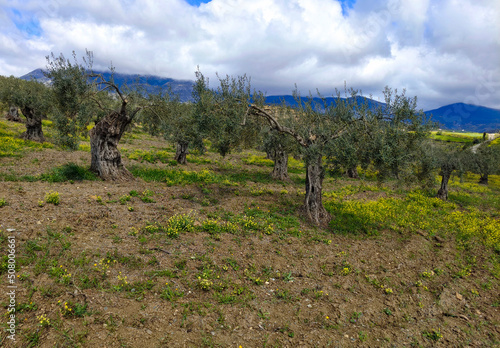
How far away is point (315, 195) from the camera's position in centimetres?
1670

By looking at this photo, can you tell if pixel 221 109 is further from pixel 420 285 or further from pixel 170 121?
pixel 420 285

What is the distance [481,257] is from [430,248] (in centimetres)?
281

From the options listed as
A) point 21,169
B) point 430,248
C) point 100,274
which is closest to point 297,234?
point 430,248

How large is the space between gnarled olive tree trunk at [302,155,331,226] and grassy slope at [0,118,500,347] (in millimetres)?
927

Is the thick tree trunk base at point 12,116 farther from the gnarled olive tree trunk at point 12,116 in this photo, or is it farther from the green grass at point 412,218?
the green grass at point 412,218

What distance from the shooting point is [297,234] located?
1415 cm

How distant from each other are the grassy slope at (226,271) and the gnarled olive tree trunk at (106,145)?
117cm

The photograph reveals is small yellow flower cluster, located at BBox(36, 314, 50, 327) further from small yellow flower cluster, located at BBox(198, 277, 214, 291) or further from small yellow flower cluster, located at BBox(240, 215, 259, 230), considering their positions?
small yellow flower cluster, located at BBox(240, 215, 259, 230)

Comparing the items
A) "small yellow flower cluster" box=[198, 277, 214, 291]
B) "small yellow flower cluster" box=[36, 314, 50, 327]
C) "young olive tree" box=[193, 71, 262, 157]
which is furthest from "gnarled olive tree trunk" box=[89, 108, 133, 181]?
"small yellow flower cluster" box=[36, 314, 50, 327]

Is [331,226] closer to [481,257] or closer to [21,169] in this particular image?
[481,257]

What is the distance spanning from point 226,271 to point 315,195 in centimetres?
928

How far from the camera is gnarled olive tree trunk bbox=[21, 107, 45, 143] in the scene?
30.3m

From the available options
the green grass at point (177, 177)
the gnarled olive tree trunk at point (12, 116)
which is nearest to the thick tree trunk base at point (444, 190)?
the green grass at point (177, 177)

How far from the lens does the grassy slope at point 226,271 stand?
6762 millimetres
